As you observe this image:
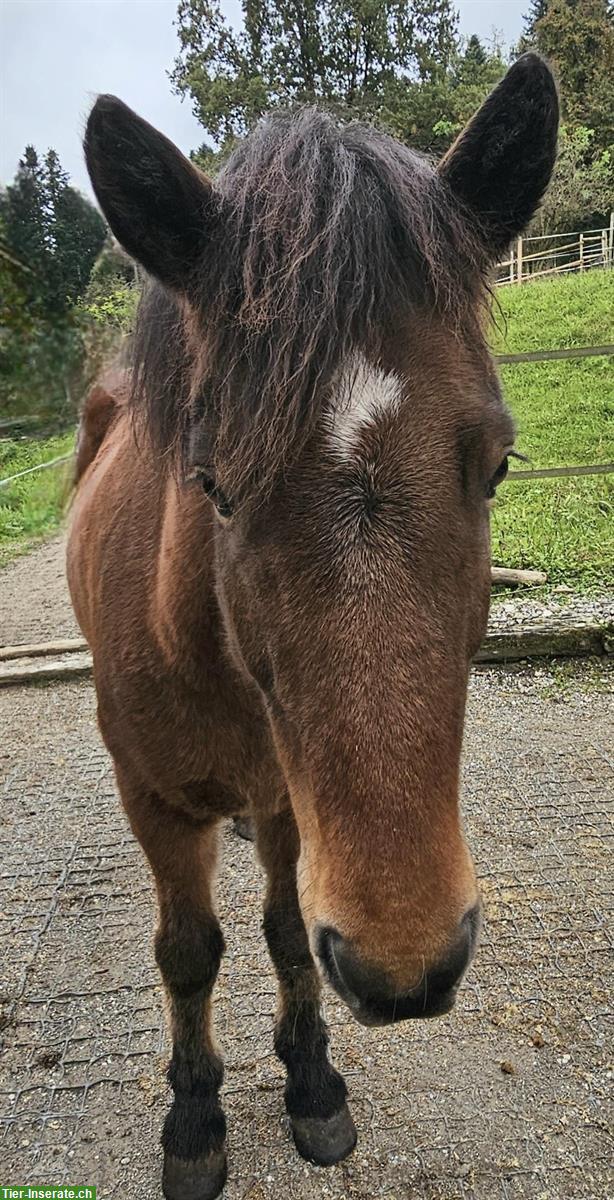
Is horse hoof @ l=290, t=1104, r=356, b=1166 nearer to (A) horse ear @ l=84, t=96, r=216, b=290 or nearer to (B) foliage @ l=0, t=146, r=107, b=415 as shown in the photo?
(A) horse ear @ l=84, t=96, r=216, b=290

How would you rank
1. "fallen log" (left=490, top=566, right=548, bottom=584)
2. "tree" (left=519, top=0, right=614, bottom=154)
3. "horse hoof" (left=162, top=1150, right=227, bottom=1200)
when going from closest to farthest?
"horse hoof" (left=162, top=1150, right=227, bottom=1200) → "fallen log" (left=490, top=566, right=548, bottom=584) → "tree" (left=519, top=0, right=614, bottom=154)

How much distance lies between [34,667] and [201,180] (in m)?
4.54

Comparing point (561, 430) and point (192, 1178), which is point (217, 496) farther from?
point (561, 430)

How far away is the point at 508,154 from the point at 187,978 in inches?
89.0

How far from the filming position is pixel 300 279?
1.18 metres

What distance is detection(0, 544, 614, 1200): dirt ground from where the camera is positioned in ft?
6.98

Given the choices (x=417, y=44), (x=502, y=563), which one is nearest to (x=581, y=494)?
(x=502, y=563)

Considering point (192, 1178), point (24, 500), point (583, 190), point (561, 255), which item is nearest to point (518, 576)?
point (192, 1178)

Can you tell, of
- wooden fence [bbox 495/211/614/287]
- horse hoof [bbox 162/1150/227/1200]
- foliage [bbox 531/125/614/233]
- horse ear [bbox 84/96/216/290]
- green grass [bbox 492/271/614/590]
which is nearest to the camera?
horse ear [bbox 84/96/216/290]

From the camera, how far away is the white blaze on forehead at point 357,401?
1.13 m

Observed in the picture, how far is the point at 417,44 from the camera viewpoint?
22500 mm

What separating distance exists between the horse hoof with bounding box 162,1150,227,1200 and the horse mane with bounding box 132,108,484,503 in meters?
1.97

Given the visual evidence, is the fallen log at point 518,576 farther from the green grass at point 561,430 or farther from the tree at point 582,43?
the tree at point 582,43

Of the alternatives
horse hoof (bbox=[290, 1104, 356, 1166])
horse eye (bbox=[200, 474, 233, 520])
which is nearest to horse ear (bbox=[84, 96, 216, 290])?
horse eye (bbox=[200, 474, 233, 520])
